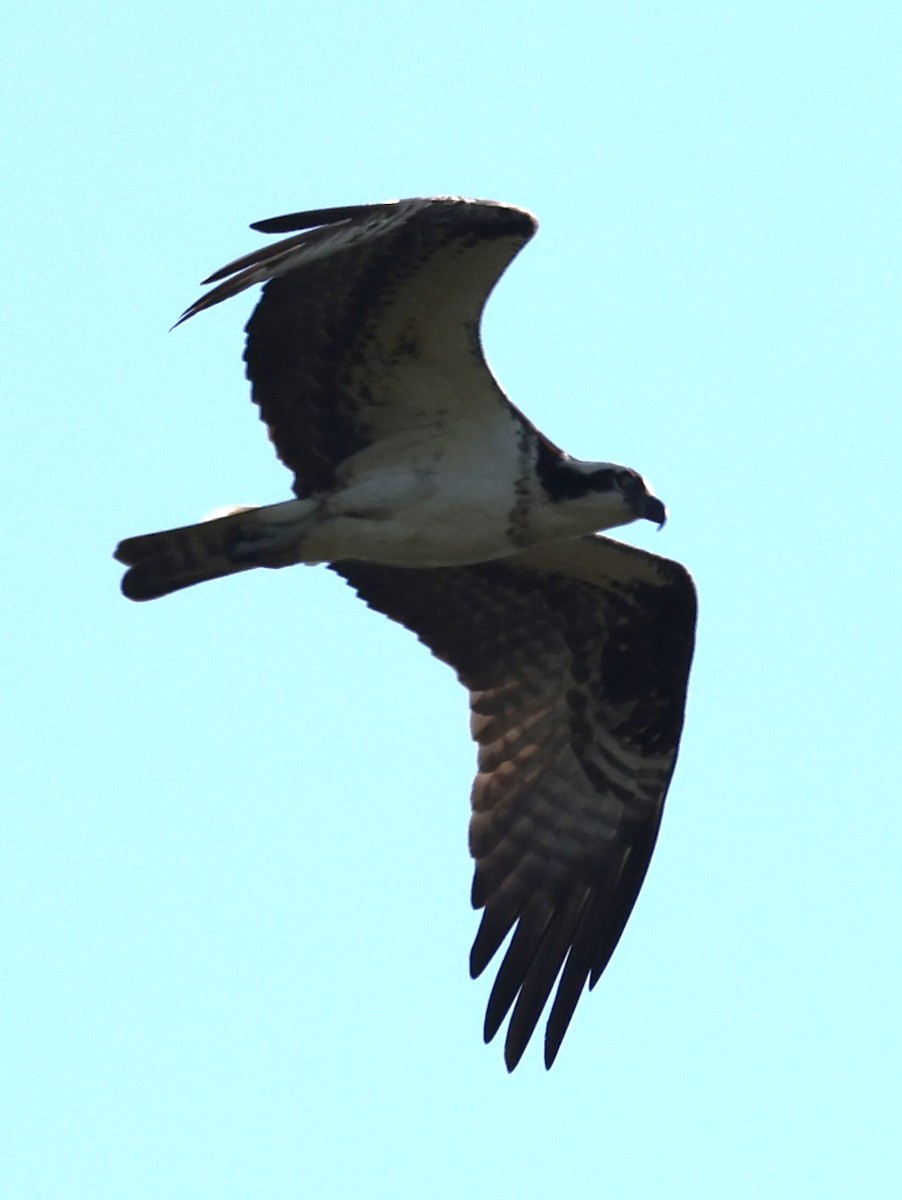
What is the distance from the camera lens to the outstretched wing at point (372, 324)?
8.98 m

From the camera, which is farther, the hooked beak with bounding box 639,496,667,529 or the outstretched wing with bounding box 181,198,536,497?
the hooked beak with bounding box 639,496,667,529

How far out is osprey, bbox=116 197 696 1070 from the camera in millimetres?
9430

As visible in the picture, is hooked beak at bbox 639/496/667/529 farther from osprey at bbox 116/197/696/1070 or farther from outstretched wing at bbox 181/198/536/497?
outstretched wing at bbox 181/198/536/497

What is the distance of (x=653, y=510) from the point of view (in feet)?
32.8

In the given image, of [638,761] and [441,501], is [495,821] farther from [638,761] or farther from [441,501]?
[441,501]

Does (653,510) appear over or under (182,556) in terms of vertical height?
under

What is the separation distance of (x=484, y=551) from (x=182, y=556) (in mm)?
1295

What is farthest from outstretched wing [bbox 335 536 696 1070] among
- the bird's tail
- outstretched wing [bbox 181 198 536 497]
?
outstretched wing [bbox 181 198 536 497]

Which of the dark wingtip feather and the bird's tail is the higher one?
the dark wingtip feather

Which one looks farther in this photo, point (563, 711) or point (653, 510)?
point (563, 711)

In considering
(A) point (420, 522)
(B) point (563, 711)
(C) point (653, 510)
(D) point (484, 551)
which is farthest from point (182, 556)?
(B) point (563, 711)

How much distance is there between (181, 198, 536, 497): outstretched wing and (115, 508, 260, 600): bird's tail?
36cm

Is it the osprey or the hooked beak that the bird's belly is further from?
the hooked beak

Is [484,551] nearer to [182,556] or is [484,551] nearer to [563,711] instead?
[182,556]
